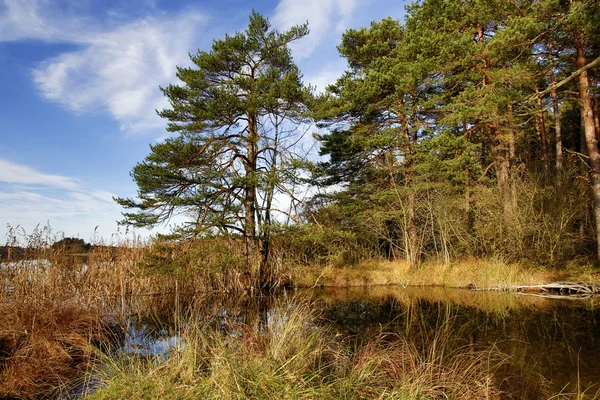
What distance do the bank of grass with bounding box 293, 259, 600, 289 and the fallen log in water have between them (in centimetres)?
20

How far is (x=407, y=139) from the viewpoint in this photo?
15.6m

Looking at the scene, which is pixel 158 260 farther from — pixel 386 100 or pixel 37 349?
pixel 386 100

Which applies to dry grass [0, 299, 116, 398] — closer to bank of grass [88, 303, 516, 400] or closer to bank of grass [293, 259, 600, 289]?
bank of grass [88, 303, 516, 400]

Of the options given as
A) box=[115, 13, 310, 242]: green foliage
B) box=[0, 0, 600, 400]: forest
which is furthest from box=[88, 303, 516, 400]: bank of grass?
box=[115, 13, 310, 242]: green foliage

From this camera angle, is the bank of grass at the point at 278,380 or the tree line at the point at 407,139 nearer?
the bank of grass at the point at 278,380

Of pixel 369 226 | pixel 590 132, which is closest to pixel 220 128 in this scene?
pixel 369 226

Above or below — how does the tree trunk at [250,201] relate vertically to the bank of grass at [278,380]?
above

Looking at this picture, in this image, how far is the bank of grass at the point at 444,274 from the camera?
11711 mm

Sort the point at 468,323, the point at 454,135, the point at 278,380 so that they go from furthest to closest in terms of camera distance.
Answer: the point at 454,135 → the point at 468,323 → the point at 278,380

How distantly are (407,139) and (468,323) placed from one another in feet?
31.4

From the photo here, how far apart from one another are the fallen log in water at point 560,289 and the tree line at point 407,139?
138 centimetres

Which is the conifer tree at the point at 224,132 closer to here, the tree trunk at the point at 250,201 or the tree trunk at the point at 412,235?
the tree trunk at the point at 250,201

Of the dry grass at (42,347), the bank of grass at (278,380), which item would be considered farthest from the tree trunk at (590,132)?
the dry grass at (42,347)

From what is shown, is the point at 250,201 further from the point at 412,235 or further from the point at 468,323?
the point at 468,323
